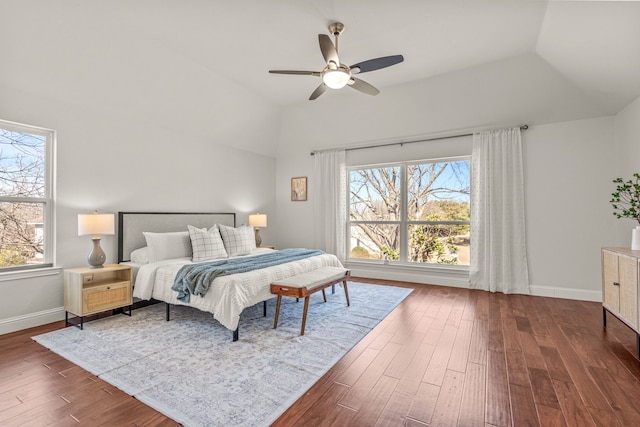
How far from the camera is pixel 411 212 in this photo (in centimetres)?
558

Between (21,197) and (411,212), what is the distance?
210 inches

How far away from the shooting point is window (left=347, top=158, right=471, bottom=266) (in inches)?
204

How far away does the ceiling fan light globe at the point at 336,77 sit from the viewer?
9.38 ft

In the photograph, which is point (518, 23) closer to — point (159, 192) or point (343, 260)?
point (343, 260)

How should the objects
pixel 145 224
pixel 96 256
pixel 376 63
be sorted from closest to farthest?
pixel 376 63 → pixel 96 256 → pixel 145 224

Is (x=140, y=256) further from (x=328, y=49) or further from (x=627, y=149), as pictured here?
(x=627, y=149)

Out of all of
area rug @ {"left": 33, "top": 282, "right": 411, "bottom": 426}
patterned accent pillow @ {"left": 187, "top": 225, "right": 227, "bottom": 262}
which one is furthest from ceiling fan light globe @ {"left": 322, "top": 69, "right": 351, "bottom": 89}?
A: patterned accent pillow @ {"left": 187, "top": 225, "right": 227, "bottom": 262}

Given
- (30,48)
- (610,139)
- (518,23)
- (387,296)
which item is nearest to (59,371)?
(30,48)

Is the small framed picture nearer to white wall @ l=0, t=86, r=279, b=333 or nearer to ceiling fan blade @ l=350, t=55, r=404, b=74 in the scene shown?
white wall @ l=0, t=86, r=279, b=333

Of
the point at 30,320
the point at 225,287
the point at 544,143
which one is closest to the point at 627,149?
the point at 544,143

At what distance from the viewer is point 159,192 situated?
4523mm

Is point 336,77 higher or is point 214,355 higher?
point 336,77

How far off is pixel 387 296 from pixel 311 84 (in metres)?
3.34

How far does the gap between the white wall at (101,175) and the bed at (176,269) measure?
168 mm
